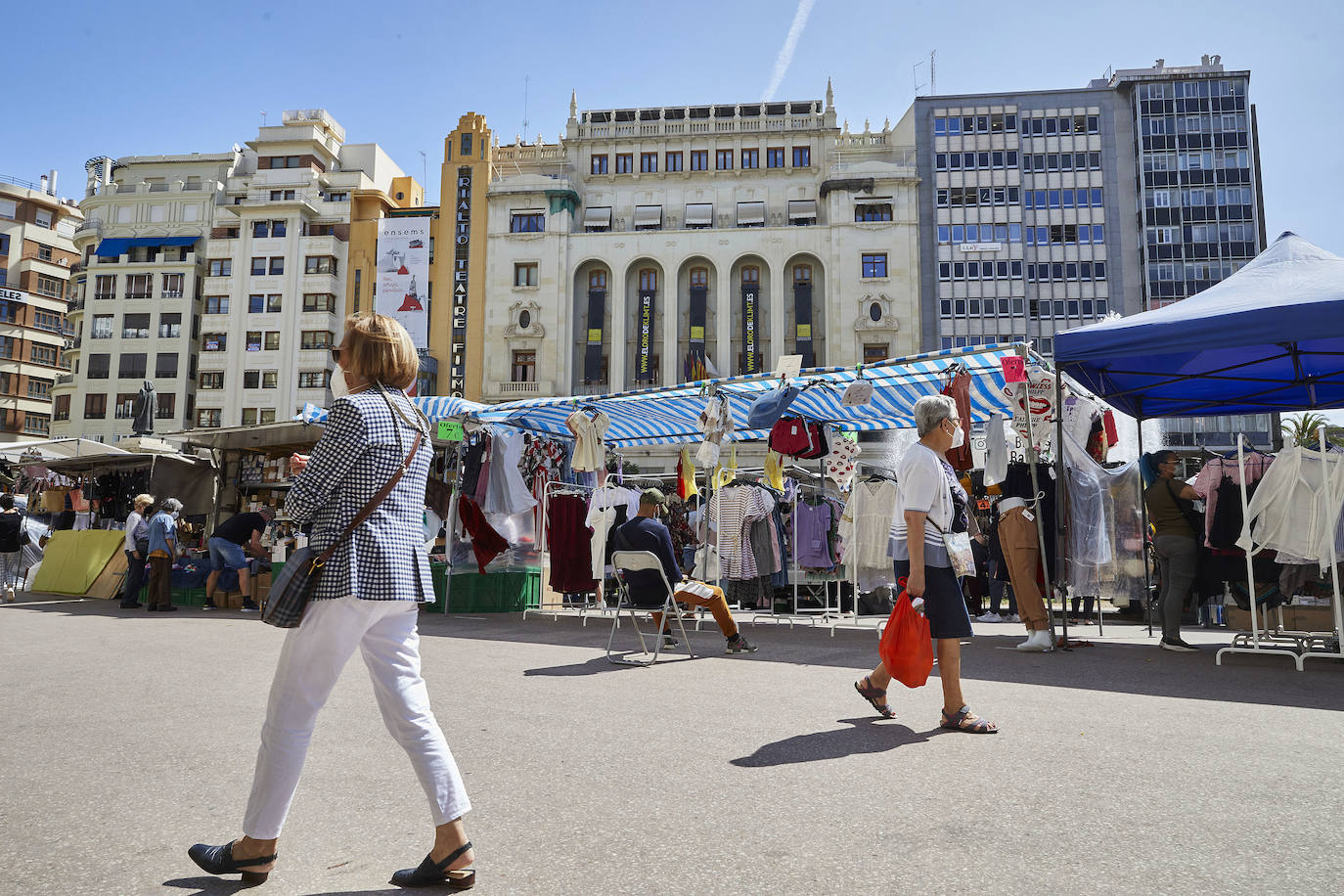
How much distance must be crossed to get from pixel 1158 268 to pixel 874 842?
2159 inches

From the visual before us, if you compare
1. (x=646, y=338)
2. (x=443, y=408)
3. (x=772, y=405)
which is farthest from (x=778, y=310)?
(x=772, y=405)

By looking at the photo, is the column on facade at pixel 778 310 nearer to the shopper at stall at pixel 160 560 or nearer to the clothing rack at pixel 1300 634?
the shopper at stall at pixel 160 560

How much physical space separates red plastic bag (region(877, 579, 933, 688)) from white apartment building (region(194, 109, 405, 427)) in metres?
51.8

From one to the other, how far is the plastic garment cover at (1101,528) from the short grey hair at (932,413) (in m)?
4.76

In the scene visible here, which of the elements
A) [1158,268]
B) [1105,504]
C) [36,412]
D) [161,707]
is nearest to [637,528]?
[161,707]

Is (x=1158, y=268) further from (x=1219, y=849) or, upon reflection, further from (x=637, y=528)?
(x=1219, y=849)

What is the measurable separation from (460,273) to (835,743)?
50.3 m

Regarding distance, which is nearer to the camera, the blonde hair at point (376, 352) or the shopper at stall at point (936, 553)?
the blonde hair at point (376, 352)

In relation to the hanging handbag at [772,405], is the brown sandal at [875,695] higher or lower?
lower

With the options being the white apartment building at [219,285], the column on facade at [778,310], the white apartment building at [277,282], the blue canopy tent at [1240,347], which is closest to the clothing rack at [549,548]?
the blue canopy tent at [1240,347]

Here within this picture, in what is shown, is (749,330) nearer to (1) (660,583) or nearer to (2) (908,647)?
(1) (660,583)

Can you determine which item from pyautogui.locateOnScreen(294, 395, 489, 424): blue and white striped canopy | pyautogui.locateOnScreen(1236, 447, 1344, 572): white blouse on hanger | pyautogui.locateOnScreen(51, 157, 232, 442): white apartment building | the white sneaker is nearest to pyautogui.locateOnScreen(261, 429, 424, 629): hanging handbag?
the white sneaker

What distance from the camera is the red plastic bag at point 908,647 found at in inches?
192

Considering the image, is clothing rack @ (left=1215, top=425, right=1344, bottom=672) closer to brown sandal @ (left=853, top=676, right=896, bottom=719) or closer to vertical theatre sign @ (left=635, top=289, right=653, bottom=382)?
brown sandal @ (left=853, top=676, right=896, bottom=719)
